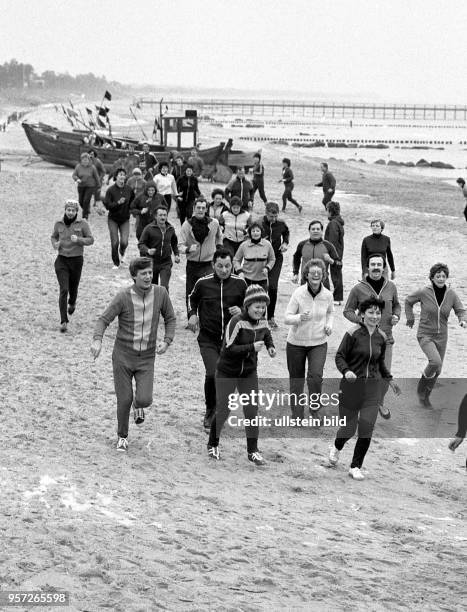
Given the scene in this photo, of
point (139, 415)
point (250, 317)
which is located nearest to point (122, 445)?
point (139, 415)

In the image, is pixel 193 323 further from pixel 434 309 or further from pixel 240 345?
pixel 434 309

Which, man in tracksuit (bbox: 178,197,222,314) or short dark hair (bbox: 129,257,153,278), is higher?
short dark hair (bbox: 129,257,153,278)

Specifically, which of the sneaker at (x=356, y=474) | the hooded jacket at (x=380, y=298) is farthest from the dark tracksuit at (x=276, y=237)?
the sneaker at (x=356, y=474)

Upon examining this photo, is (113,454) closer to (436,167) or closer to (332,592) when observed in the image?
(332,592)

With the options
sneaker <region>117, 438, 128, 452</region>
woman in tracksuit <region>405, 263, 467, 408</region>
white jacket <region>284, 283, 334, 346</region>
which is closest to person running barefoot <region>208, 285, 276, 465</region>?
sneaker <region>117, 438, 128, 452</region>

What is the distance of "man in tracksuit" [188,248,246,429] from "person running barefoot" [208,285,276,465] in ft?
1.44

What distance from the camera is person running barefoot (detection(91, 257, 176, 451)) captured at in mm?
8594

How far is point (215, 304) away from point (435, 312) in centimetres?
285

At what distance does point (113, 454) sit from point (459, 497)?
2854 millimetres

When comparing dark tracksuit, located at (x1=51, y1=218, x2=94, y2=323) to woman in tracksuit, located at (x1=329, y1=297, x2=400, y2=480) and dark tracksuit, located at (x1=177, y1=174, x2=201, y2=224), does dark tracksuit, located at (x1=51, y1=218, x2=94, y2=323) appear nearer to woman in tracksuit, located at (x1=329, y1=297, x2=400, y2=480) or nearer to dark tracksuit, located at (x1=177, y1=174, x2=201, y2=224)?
woman in tracksuit, located at (x1=329, y1=297, x2=400, y2=480)

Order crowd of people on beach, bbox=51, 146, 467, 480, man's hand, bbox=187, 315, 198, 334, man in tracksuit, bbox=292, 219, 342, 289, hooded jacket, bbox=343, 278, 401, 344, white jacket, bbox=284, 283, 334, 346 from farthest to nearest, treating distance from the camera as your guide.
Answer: man in tracksuit, bbox=292, 219, 342, 289 < hooded jacket, bbox=343, 278, 401, 344 < white jacket, bbox=284, 283, 334, 346 < man's hand, bbox=187, 315, 198, 334 < crowd of people on beach, bbox=51, 146, 467, 480

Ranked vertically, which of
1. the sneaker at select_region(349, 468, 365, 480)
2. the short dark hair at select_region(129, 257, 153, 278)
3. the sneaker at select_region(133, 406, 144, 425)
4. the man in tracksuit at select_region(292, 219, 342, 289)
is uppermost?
the short dark hair at select_region(129, 257, 153, 278)

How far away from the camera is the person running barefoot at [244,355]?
8.59 metres

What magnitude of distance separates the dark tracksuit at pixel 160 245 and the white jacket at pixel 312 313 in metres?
3.28
